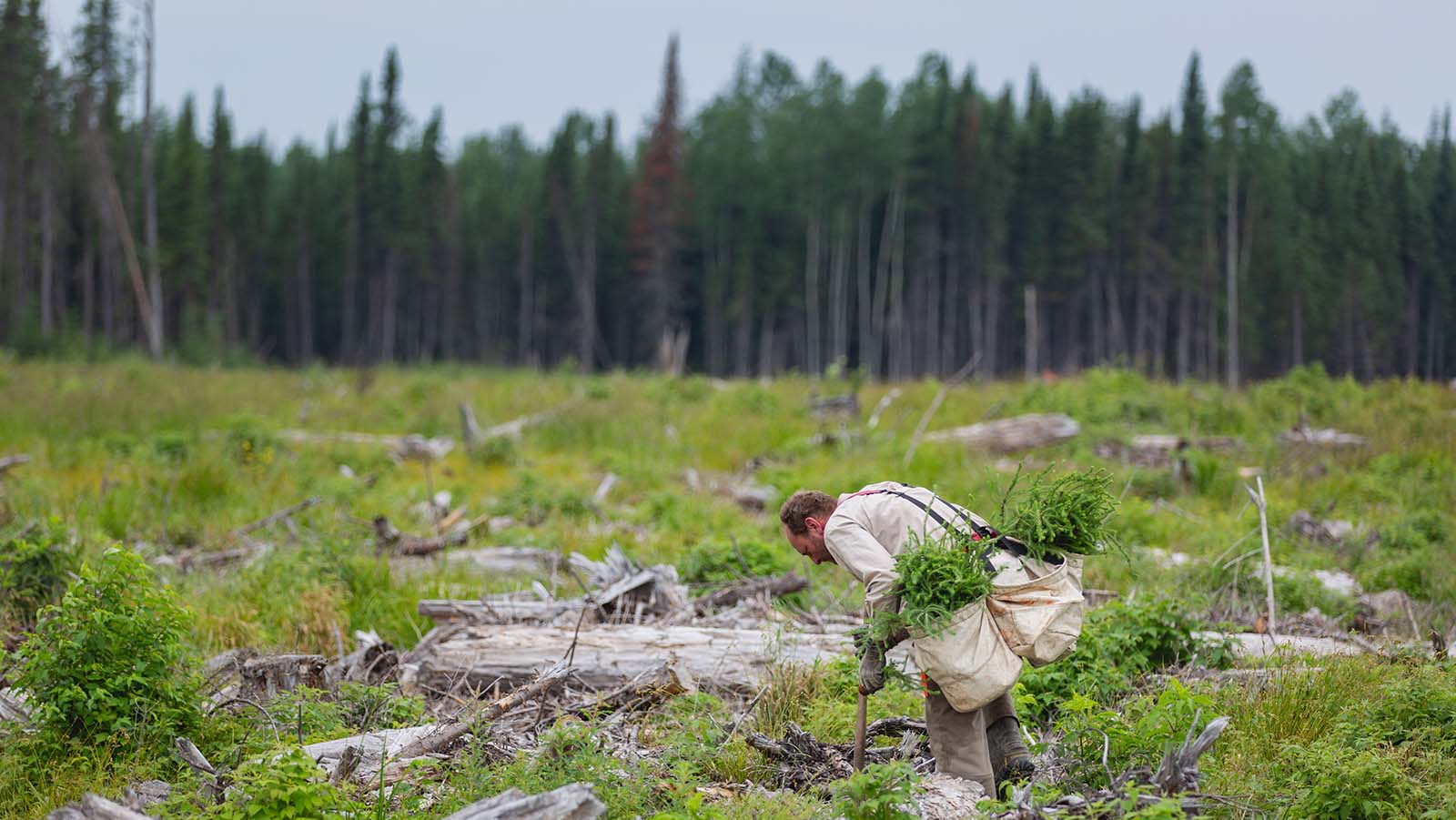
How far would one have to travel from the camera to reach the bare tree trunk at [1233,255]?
23.0 metres

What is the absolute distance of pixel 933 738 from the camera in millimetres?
4586

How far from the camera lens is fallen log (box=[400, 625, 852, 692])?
611 cm

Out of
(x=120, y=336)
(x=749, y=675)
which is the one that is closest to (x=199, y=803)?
(x=749, y=675)

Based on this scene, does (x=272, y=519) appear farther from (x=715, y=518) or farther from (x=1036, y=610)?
(x=1036, y=610)

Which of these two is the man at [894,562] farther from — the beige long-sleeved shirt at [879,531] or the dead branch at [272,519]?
the dead branch at [272,519]

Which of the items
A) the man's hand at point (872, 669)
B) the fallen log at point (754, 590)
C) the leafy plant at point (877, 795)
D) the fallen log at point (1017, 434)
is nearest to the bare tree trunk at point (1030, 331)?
the fallen log at point (1017, 434)

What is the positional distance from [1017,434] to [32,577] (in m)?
10.9

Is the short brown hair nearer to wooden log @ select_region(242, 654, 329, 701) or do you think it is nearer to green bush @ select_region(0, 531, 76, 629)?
wooden log @ select_region(242, 654, 329, 701)

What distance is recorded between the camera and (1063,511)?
435 cm

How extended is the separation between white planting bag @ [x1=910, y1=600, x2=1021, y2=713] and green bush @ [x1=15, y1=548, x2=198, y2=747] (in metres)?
3.74

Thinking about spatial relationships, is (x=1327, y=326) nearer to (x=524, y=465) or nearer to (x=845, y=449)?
(x=845, y=449)

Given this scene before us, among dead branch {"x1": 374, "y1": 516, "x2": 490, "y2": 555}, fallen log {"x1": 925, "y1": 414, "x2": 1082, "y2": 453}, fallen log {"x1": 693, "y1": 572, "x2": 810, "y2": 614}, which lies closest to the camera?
fallen log {"x1": 693, "y1": 572, "x2": 810, "y2": 614}

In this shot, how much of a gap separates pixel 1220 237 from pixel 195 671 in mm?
25776

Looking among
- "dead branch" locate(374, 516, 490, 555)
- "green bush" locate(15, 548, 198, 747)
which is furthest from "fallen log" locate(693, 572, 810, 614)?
"green bush" locate(15, 548, 198, 747)
